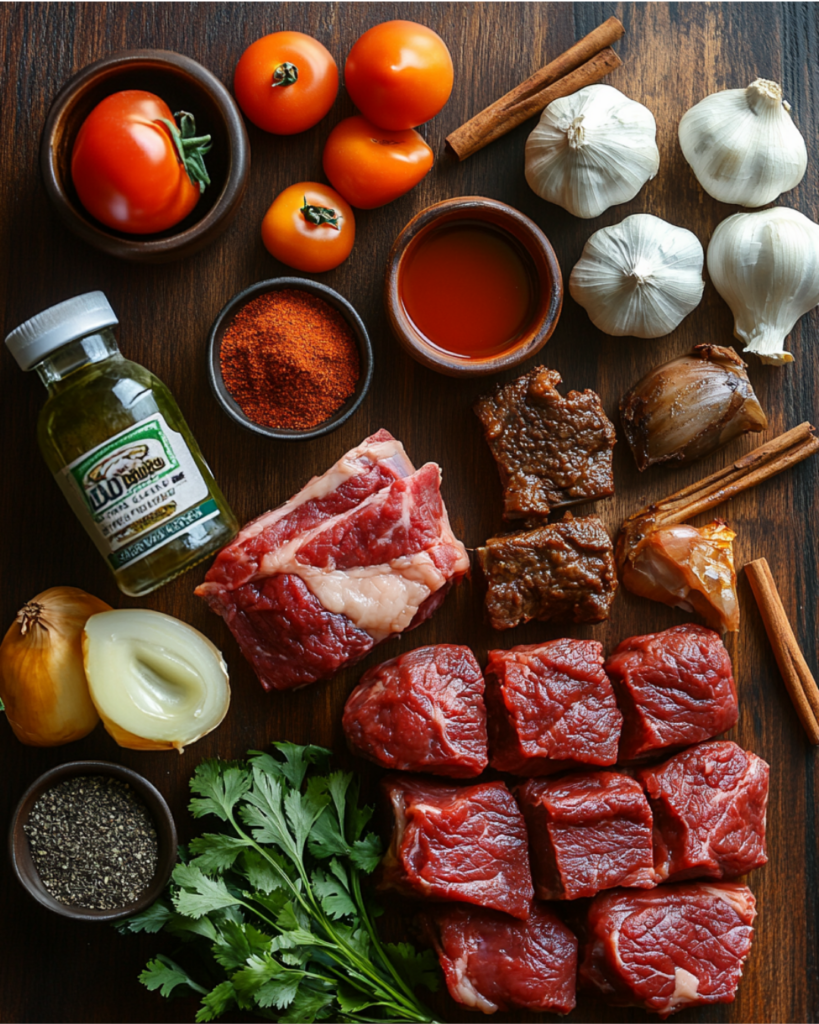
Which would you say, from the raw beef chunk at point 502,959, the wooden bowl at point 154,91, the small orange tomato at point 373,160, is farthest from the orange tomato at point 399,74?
the raw beef chunk at point 502,959

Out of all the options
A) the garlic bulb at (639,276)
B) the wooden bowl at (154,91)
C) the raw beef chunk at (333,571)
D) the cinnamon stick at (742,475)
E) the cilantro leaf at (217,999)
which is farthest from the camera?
the cinnamon stick at (742,475)

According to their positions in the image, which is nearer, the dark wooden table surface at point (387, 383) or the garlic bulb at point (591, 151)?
the garlic bulb at point (591, 151)

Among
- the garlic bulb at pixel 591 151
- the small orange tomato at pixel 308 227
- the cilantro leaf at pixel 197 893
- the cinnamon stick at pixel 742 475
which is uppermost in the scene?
the small orange tomato at pixel 308 227

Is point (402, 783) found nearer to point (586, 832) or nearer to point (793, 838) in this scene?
point (586, 832)

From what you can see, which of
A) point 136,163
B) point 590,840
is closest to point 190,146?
point 136,163

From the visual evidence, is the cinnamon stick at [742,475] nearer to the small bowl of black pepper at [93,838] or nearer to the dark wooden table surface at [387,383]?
the dark wooden table surface at [387,383]

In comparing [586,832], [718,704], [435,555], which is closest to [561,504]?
[435,555]

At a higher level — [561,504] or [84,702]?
[84,702]

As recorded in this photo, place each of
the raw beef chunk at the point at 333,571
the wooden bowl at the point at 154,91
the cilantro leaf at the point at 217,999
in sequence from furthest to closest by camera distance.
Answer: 1. the raw beef chunk at the point at 333,571
2. the wooden bowl at the point at 154,91
3. the cilantro leaf at the point at 217,999
